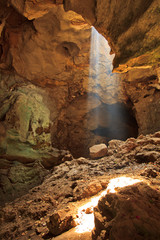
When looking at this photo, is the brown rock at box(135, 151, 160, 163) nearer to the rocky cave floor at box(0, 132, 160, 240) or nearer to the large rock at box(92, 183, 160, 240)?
the rocky cave floor at box(0, 132, 160, 240)

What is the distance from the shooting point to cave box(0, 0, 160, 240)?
1761 mm

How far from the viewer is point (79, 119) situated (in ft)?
31.7

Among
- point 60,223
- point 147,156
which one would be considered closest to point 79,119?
point 147,156

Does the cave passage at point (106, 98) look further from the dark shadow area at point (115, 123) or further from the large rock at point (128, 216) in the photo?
the large rock at point (128, 216)

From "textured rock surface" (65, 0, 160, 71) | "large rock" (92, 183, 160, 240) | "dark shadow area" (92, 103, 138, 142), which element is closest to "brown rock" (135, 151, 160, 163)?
"large rock" (92, 183, 160, 240)

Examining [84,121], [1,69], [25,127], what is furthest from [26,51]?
[84,121]

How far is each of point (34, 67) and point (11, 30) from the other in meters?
1.74

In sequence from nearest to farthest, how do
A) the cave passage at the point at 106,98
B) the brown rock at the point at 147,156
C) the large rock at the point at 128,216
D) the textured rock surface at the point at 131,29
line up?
the large rock at the point at 128,216
the textured rock surface at the point at 131,29
the brown rock at the point at 147,156
the cave passage at the point at 106,98

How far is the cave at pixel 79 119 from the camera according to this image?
176 centimetres

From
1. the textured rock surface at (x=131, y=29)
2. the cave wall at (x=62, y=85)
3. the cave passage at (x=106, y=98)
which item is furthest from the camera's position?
the cave passage at (x=106, y=98)

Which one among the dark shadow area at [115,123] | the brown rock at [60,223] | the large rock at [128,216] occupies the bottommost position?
the brown rock at [60,223]

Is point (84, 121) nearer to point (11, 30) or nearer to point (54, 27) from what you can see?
point (54, 27)

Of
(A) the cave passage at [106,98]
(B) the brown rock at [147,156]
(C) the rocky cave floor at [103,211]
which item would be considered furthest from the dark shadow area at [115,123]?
(B) the brown rock at [147,156]

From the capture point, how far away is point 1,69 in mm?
6297
